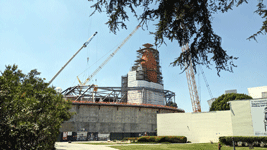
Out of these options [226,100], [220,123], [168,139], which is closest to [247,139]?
[220,123]

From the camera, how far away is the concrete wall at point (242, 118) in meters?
28.2

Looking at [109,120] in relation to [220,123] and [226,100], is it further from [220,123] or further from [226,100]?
[226,100]

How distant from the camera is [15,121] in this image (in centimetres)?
776

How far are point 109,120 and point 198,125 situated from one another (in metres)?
23.7

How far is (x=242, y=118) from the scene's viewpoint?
2906 cm

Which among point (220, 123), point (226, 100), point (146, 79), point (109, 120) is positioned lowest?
point (109, 120)

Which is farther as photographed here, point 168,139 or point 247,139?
point 168,139

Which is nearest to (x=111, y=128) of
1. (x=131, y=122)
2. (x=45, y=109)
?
(x=131, y=122)

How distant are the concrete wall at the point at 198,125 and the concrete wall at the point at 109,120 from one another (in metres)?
12.3

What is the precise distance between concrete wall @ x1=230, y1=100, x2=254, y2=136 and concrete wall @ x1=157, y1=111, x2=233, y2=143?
15.3ft

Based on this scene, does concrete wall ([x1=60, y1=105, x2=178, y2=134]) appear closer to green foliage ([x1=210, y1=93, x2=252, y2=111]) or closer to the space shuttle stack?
the space shuttle stack

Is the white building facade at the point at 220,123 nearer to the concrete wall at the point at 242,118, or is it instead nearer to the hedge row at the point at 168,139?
the concrete wall at the point at 242,118

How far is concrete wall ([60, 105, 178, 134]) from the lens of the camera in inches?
1909

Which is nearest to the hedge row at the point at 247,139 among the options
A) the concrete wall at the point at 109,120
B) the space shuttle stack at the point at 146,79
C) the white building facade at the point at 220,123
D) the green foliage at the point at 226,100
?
the white building facade at the point at 220,123
